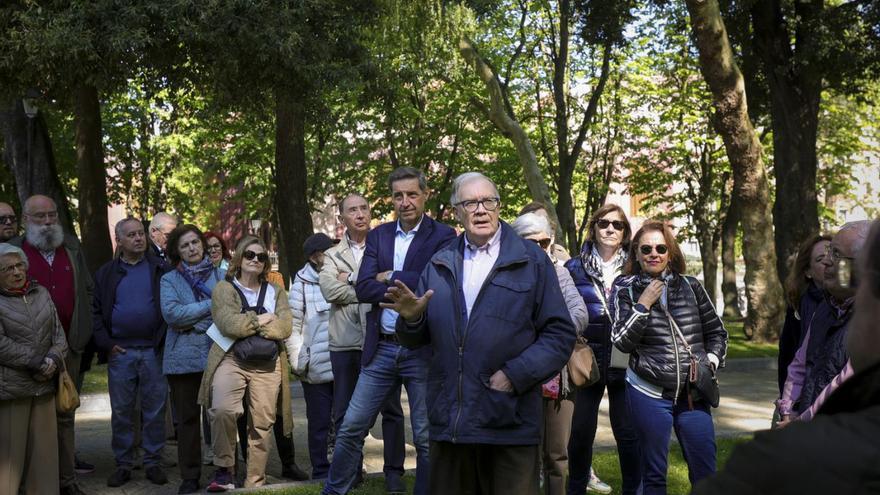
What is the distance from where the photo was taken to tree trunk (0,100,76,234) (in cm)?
1923

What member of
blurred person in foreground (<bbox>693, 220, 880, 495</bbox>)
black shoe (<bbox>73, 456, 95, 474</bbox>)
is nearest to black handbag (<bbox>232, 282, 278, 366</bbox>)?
black shoe (<bbox>73, 456, 95, 474</bbox>)

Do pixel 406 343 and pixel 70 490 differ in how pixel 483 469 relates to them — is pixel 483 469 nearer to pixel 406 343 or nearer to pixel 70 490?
pixel 406 343

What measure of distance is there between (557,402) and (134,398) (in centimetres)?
396

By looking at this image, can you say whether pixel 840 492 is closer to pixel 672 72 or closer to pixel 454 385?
pixel 454 385

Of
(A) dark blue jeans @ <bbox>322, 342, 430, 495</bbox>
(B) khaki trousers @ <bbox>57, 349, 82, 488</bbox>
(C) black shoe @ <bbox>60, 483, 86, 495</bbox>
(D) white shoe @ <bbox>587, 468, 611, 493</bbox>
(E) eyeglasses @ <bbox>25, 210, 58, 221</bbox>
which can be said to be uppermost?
(E) eyeglasses @ <bbox>25, 210, 58, 221</bbox>

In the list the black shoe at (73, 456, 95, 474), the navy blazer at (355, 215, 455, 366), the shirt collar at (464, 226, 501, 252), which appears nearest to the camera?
the shirt collar at (464, 226, 501, 252)

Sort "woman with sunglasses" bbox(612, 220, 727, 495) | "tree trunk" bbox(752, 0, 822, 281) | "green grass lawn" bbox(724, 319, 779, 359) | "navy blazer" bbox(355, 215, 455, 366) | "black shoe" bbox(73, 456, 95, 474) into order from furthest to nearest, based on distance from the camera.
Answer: "tree trunk" bbox(752, 0, 822, 281) < "green grass lawn" bbox(724, 319, 779, 359) < "black shoe" bbox(73, 456, 95, 474) < "navy blazer" bbox(355, 215, 455, 366) < "woman with sunglasses" bbox(612, 220, 727, 495)

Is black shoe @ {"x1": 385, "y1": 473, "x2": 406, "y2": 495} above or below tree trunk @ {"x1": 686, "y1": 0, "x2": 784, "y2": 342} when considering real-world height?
below

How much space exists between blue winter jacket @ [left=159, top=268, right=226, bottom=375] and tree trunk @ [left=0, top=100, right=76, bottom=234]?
10.8 m

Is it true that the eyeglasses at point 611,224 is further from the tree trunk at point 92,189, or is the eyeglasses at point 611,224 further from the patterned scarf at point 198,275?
the tree trunk at point 92,189

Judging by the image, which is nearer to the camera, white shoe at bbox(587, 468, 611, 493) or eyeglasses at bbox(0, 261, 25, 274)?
eyeglasses at bbox(0, 261, 25, 274)

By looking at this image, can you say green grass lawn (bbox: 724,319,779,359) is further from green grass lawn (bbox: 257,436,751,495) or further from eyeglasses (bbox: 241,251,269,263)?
eyeglasses (bbox: 241,251,269,263)

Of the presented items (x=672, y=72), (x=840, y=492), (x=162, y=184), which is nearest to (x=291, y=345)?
(x=840, y=492)

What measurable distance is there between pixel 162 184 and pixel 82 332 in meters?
33.0
